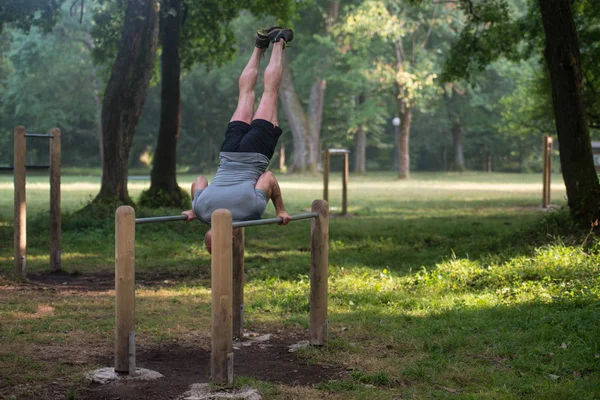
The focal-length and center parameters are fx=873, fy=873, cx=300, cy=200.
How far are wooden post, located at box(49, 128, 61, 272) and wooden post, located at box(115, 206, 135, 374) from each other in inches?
228

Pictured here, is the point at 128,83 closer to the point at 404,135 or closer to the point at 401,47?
the point at 401,47

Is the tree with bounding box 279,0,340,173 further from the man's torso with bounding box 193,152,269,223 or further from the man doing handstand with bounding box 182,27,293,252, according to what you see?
the man's torso with bounding box 193,152,269,223

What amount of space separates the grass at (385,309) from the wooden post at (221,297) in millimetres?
201

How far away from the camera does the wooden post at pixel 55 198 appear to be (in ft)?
38.4

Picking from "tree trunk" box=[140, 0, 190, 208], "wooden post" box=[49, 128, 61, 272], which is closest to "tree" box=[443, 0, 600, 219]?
"wooden post" box=[49, 128, 61, 272]

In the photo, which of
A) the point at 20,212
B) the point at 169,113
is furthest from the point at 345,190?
the point at 20,212

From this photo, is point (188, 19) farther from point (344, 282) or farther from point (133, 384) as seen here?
point (133, 384)

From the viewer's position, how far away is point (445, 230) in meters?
16.7

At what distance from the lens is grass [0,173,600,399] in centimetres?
641

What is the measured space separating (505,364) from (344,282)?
4192 mm

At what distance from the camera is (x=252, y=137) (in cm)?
703

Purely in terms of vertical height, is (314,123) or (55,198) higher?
(314,123)

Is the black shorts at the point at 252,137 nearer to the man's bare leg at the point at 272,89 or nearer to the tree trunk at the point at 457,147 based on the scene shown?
the man's bare leg at the point at 272,89

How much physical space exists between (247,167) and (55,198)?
5634 mm
